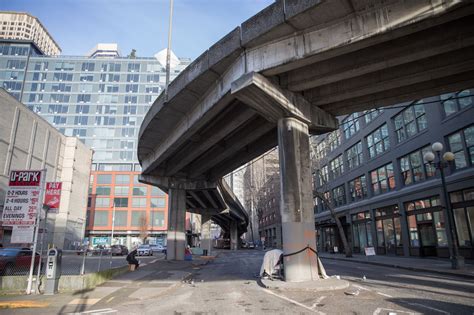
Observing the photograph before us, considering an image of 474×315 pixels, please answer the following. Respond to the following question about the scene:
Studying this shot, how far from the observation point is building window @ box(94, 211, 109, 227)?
83.2 m

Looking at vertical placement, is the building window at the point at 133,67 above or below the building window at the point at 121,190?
above

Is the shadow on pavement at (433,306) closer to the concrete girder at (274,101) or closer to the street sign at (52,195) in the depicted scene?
the concrete girder at (274,101)

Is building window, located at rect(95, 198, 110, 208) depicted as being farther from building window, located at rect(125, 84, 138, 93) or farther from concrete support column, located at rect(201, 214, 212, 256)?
concrete support column, located at rect(201, 214, 212, 256)

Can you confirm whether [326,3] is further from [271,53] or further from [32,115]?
[32,115]

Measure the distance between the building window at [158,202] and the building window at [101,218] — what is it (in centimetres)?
1111

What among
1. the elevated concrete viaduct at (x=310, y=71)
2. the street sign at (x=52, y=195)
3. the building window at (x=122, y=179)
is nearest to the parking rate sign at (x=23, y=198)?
the street sign at (x=52, y=195)

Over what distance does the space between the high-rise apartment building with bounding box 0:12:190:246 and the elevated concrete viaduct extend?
70.9 meters

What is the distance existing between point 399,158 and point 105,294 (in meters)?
26.0

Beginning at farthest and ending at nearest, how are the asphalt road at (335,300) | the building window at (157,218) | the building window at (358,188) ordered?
the building window at (157,218) → the building window at (358,188) → the asphalt road at (335,300)

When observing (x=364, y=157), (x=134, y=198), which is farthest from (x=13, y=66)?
(x=364, y=157)

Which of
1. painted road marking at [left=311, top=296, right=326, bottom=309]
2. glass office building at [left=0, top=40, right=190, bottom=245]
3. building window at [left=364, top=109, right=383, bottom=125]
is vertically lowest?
painted road marking at [left=311, top=296, right=326, bottom=309]

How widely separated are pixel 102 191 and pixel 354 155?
67269mm

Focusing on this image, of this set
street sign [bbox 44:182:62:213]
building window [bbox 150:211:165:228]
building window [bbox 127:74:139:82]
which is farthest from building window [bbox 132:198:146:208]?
street sign [bbox 44:182:62:213]

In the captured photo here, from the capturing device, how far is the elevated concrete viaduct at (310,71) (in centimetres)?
1082
